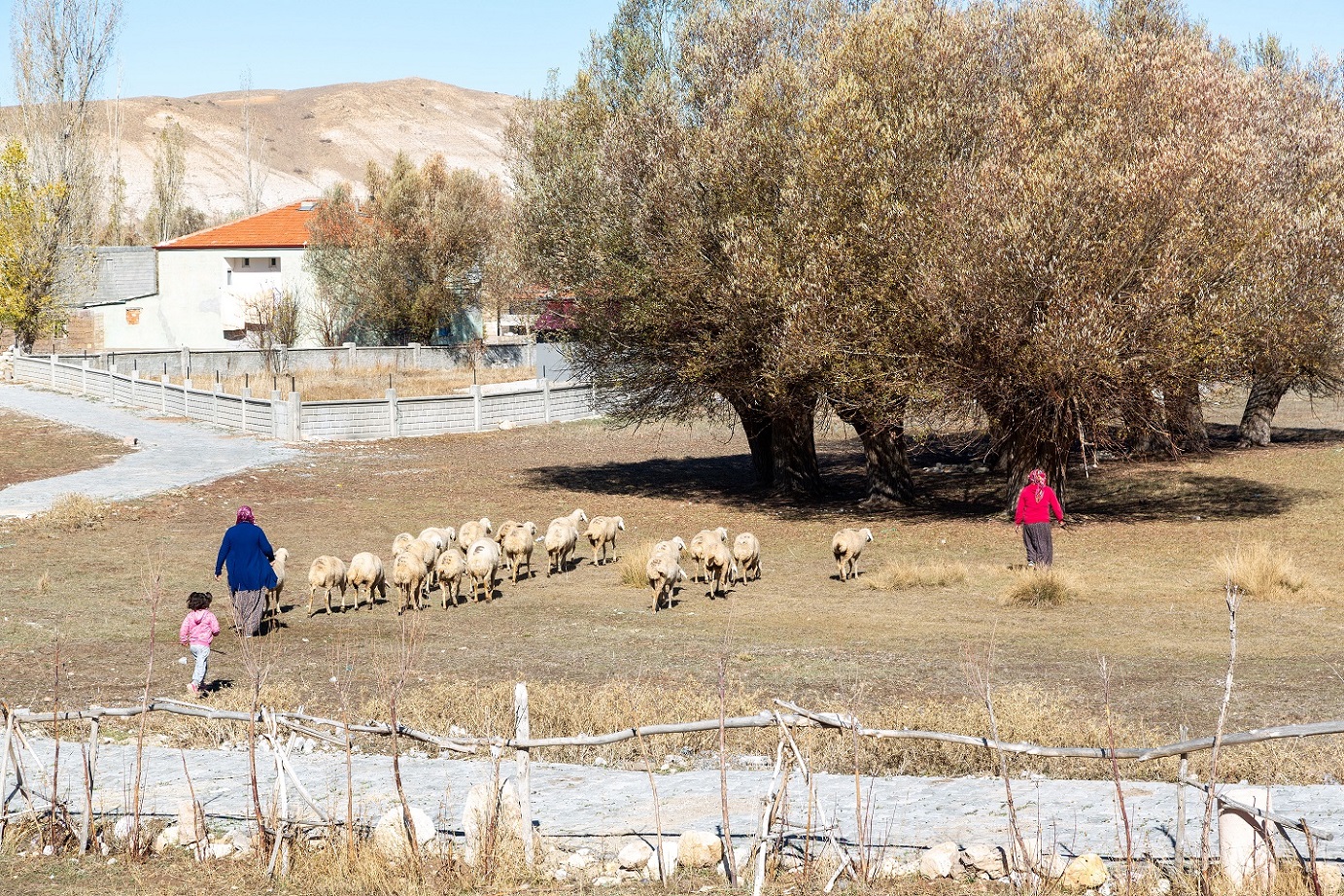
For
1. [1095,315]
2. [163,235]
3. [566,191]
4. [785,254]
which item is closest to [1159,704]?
[1095,315]

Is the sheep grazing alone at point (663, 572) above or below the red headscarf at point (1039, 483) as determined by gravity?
below

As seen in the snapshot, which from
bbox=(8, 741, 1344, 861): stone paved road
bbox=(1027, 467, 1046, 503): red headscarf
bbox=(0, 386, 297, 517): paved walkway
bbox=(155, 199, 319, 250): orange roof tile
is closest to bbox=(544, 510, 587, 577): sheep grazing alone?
bbox=(1027, 467, 1046, 503): red headscarf

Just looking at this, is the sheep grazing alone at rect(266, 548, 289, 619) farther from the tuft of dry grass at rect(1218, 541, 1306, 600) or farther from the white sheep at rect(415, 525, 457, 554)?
the tuft of dry grass at rect(1218, 541, 1306, 600)

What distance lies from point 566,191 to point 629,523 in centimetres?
802

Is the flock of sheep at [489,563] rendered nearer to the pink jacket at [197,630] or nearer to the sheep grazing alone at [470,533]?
the sheep grazing alone at [470,533]

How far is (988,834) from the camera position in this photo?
26.5 feet

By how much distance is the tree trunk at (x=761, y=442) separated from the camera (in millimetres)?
29766

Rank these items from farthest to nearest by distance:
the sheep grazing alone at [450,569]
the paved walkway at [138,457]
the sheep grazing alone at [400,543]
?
the paved walkway at [138,457]
the sheep grazing alone at [400,543]
the sheep grazing alone at [450,569]

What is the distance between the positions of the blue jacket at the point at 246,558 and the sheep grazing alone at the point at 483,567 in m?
3.32

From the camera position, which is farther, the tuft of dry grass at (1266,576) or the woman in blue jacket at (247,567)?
the tuft of dry grass at (1266,576)

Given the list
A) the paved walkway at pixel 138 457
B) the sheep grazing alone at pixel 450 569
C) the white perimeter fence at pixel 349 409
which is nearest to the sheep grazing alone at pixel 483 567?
the sheep grazing alone at pixel 450 569

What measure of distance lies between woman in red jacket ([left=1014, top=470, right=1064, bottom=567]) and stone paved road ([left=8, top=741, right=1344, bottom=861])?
9.47m

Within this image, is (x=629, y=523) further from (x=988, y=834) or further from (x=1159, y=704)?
(x=988, y=834)

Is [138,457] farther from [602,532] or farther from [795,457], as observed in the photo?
[602,532]
